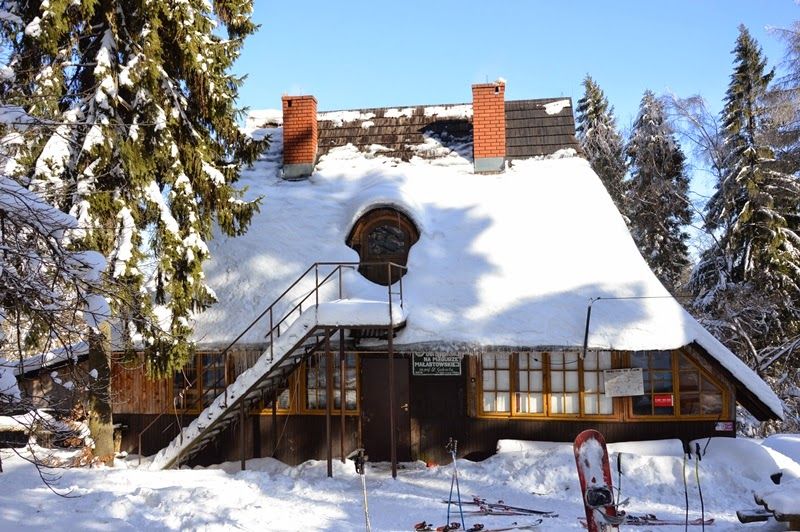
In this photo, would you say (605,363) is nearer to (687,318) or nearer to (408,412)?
(687,318)

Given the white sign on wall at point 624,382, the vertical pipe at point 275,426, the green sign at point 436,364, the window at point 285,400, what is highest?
the green sign at point 436,364

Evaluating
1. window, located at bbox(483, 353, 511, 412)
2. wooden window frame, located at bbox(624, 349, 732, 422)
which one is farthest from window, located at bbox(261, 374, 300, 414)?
wooden window frame, located at bbox(624, 349, 732, 422)

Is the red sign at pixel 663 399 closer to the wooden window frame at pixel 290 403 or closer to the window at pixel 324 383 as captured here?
the window at pixel 324 383

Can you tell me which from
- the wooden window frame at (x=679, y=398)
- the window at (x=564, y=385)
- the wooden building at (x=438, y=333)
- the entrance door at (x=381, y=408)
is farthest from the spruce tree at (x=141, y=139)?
the wooden window frame at (x=679, y=398)

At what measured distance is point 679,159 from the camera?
27062 mm

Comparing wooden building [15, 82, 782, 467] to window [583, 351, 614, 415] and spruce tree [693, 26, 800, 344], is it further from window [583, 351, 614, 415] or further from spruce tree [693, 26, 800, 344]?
spruce tree [693, 26, 800, 344]

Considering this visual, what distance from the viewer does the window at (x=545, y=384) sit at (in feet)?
40.3

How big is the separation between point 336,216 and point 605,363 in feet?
21.6

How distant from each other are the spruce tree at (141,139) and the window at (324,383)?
2.86m

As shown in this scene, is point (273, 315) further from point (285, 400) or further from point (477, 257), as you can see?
point (477, 257)

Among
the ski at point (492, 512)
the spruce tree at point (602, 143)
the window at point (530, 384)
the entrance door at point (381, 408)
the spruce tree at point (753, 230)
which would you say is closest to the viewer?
the ski at point (492, 512)

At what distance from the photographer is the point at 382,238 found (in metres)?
14.0

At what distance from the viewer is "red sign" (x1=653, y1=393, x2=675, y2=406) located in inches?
471

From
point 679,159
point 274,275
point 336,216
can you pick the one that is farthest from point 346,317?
point 679,159
